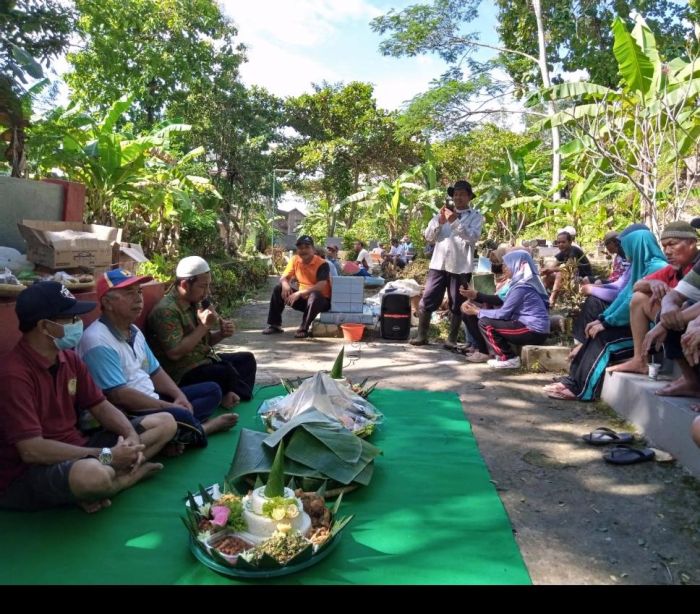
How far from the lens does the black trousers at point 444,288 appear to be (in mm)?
6836

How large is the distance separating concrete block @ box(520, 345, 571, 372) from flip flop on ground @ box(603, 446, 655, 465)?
2.16 meters

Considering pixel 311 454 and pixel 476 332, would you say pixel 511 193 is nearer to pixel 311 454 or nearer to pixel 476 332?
pixel 476 332

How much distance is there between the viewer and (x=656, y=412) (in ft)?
12.3

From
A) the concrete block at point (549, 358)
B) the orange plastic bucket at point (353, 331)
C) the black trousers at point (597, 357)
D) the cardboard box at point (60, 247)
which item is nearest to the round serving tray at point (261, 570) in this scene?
the cardboard box at point (60, 247)

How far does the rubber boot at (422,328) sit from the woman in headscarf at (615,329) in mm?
2488

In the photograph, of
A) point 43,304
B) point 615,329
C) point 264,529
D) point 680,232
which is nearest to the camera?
point 264,529

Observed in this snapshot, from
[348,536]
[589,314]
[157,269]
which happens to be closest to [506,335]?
[589,314]

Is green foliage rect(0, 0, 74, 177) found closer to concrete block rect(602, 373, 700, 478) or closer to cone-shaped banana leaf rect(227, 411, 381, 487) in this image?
cone-shaped banana leaf rect(227, 411, 381, 487)

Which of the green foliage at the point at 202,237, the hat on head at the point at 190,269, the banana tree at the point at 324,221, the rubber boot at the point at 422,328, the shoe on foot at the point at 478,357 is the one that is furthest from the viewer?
the banana tree at the point at 324,221

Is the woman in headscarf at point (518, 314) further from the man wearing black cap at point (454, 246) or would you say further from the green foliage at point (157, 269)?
the green foliage at point (157, 269)

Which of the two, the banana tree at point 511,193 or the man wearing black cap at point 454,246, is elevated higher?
the banana tree at point 511,193

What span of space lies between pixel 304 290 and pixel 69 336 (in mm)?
5086

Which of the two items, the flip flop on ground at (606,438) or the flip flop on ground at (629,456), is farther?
the flip flop on ground at (606,438)

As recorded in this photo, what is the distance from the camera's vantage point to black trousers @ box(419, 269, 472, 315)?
6.84 m
